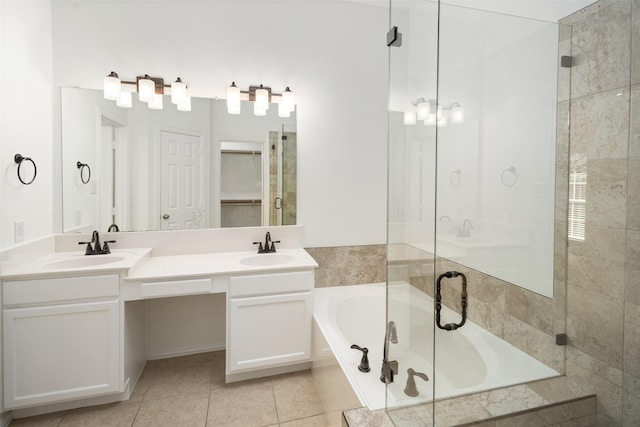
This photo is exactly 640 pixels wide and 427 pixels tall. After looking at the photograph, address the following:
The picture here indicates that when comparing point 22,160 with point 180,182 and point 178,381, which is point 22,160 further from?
point 178,381

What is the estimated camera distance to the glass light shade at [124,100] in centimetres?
230

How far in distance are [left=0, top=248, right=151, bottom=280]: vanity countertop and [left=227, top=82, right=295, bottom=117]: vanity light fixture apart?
50.3 inches

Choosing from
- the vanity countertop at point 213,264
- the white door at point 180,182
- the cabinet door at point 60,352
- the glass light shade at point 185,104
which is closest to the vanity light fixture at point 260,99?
the glass light shade at point 185,104

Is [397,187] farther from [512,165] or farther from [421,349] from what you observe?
[421,349]

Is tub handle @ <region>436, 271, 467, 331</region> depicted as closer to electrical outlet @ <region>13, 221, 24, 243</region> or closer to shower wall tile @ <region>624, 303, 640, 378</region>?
shower wall tile @ <region>624, 303, 640, 378</region>

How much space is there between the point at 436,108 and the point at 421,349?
108cm

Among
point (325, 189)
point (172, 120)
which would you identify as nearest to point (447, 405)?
point (325, 189)

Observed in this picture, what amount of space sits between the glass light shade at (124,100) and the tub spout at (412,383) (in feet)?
8.18

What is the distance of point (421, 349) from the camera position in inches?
56.4

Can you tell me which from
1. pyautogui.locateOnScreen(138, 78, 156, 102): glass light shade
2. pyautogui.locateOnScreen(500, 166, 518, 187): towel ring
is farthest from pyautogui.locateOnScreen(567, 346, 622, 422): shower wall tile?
pyautogui.locateOnScreen(138, 78, 156, 102): glass light shade

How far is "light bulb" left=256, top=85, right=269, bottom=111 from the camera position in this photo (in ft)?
8.27

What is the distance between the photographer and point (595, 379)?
1.24 m

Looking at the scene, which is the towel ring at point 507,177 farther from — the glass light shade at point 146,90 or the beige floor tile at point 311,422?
the glass light shade at point 146,90

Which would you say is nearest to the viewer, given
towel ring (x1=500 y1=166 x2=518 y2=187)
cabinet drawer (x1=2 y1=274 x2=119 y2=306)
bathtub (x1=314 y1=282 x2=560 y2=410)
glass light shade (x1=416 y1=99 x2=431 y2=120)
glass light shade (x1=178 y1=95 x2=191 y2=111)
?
bathtub (x1=314 y1=282 x2=560 y2=410)
